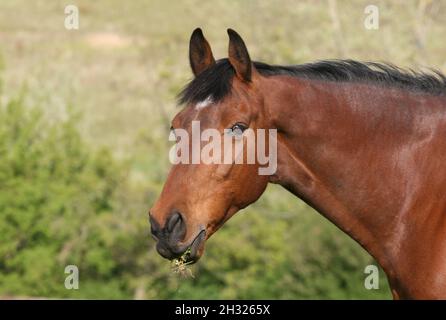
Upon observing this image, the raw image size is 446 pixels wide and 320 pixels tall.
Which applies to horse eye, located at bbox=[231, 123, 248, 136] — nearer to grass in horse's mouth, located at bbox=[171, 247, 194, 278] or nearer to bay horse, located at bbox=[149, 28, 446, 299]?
bay horse, located at bbox=[149, 28, 446, 299]

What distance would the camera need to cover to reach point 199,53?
479cm

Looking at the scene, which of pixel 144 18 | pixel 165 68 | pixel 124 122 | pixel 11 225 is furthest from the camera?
pixel 144 18

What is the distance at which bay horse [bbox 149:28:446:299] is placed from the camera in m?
4.29

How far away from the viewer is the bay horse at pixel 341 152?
4.29 meters

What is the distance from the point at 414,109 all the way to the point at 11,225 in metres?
13.7

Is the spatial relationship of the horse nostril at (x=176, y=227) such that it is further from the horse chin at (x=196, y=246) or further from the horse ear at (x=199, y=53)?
the horse ear at (x=199, y=53)

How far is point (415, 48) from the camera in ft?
77.0

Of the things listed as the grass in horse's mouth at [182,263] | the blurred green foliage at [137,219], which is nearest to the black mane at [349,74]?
the grass in horse's mouth at [182,263]

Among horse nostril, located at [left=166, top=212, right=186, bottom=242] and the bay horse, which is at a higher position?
the bay horse

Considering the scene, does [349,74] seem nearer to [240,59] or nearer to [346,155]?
[346,155]

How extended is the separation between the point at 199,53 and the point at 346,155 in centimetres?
112

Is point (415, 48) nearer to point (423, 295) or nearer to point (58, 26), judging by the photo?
point (423, 295)

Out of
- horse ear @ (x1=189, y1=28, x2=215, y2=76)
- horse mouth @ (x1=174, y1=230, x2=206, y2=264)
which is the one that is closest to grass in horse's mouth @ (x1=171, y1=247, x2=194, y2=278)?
horse mouth @ (x1=174, y1=230, x2=206, y2=264)
